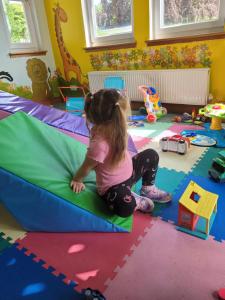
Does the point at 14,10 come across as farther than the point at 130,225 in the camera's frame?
Yes

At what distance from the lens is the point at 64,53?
13.4 feet

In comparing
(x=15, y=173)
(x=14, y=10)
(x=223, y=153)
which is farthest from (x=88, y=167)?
(x=14, y=10)

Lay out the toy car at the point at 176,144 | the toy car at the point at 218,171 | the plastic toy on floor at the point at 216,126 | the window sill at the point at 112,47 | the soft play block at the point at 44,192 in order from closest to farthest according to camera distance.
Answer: the soft play block at the point at 44,192, the toy car at the point at 218,171, the toy car at the point at 176,144, the plastic toy on floor at the point at 216,126, the window sill at the point at 112,47

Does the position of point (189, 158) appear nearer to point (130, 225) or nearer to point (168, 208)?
point (168, 208)

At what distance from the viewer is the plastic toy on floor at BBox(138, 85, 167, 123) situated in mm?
2986

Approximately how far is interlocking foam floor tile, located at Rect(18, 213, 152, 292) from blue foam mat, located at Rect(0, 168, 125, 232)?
4cm

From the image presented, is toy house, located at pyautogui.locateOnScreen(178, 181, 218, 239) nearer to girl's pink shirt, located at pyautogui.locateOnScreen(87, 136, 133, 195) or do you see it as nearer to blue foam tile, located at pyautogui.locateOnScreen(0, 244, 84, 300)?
girl's pink shirt, located at pyautogui.locateOnScreen(87, 136, 133, 195)

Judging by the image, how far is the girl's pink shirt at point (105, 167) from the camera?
3.58ft

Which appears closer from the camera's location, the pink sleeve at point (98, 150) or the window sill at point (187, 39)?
the pink sleeve at point (98, 150)

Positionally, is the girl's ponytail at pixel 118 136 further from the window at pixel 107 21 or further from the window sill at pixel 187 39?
the window at pixel 107 21

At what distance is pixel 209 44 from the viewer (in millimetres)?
2713

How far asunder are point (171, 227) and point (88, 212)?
448 millimetres

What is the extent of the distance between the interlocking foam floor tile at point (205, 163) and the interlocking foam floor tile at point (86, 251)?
65 centimetres

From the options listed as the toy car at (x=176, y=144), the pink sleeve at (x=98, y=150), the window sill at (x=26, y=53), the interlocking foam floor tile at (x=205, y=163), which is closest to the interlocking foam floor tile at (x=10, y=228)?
the pink sleeve at (x=98, y=150)
